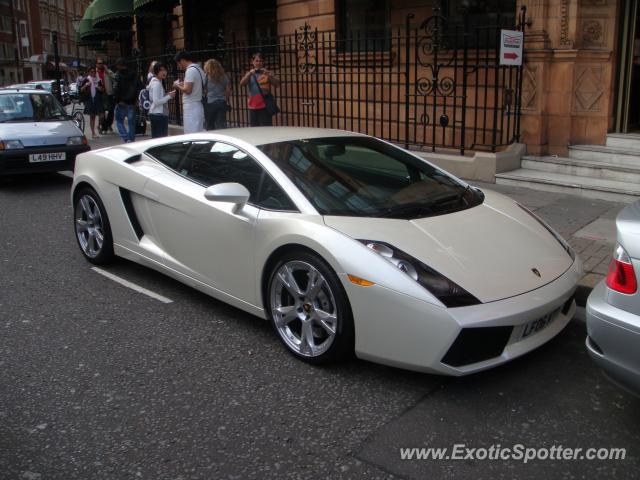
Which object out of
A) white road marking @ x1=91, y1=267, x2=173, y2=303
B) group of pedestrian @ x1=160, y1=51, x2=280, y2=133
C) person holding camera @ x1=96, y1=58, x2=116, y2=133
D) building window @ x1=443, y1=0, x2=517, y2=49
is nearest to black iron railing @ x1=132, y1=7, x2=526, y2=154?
building window @ x1=443, y1=0, x2=517, y2=49

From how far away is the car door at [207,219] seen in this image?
14.3 feet

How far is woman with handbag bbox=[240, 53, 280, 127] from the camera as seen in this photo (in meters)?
10.9

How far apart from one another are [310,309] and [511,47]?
6.35m

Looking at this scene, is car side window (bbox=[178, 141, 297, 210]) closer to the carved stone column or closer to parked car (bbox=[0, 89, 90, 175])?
the carved stone column

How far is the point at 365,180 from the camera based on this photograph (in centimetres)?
450

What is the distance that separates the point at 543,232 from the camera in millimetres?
4438

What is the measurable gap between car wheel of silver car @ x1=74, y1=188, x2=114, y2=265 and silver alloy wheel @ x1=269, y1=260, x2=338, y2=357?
91.2 inches

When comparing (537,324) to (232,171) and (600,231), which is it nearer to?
(232,171)

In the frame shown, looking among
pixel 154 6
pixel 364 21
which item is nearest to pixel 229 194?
pixel 364 21

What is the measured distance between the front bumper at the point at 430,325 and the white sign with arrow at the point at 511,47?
5.78m

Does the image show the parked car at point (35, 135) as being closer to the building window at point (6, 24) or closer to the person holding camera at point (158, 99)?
A: the person holding camera at point (158, 99)

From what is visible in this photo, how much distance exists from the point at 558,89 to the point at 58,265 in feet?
22.9

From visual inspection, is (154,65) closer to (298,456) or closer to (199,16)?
(199,16)

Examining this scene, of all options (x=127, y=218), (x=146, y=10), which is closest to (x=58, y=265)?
(x=127, y=218)
